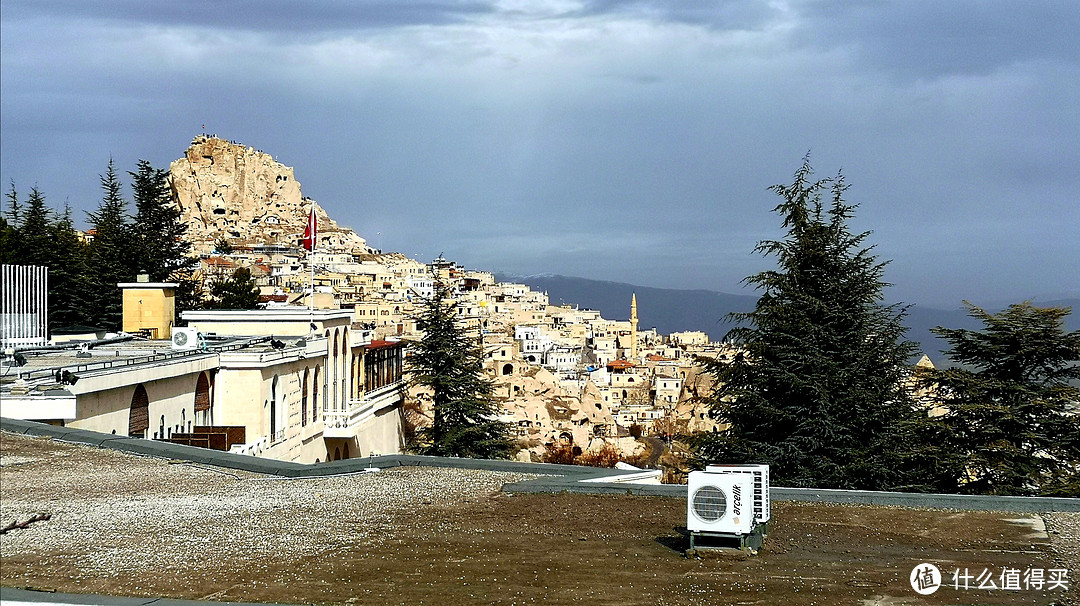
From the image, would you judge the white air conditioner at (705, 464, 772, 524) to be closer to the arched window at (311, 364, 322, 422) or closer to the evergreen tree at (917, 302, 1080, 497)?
the evergreen tree at (917, 302, 1080, 497)

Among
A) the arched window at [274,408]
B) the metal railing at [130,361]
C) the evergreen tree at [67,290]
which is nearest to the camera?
the metal railing at [130,361]

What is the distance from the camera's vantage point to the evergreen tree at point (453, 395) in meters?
33.2

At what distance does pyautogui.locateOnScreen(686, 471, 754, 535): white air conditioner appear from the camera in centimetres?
793

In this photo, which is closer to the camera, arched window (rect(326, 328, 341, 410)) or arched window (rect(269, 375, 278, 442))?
arched window (rect(269, 375, 278, 442))

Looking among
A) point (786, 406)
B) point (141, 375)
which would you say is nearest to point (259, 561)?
point (141, 375)

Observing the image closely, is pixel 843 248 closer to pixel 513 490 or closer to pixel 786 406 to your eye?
pixel 786 406

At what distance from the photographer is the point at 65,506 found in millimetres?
8148

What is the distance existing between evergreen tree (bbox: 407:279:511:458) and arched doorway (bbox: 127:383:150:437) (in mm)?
17159

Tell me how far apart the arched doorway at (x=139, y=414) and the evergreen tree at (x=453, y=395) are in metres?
17.2

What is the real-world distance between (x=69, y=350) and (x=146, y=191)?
32790mm
